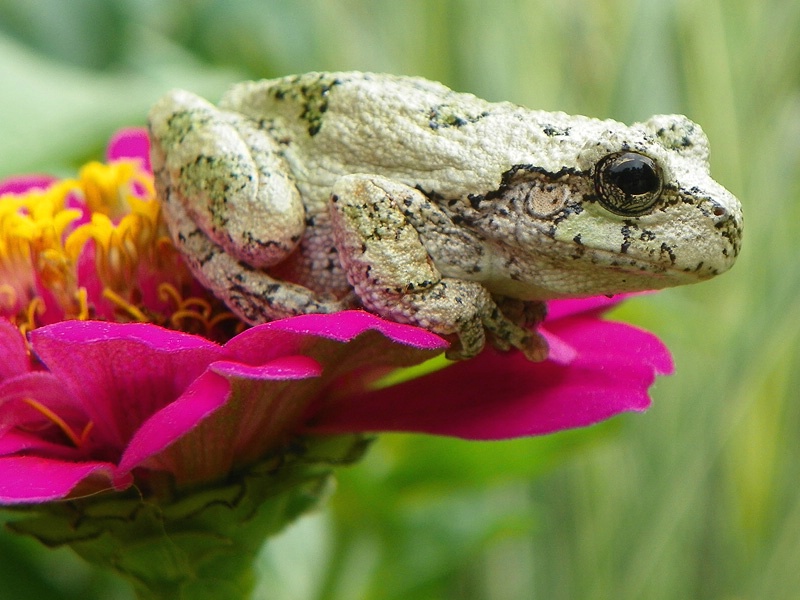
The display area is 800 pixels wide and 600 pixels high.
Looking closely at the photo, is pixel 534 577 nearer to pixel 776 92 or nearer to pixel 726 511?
pixel 726 511

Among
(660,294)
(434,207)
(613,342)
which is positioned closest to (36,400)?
(434,207)

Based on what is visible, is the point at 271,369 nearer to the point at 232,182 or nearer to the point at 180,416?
the point at 180,416

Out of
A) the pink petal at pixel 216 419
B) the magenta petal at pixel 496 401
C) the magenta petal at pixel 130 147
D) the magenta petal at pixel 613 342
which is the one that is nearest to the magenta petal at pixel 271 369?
the pink petal at pixel 216 419

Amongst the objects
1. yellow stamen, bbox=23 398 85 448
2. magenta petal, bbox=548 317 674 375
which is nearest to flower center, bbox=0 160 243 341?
yellow stamen, bbox=23 398 85 448

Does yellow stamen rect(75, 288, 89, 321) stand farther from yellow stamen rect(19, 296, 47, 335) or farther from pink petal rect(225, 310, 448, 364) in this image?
pink petal rect(225, 310, 448, 364)

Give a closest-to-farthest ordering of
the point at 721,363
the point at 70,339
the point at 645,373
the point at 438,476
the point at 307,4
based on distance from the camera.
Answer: the point at 70,339
the point at 645,373
the point at 438,476
the point at 721,363
the point at 307,4

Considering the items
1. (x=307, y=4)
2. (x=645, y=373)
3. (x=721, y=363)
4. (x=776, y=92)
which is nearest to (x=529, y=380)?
(x=645, y=373)

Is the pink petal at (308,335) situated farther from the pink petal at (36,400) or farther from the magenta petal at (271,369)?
the pink petal at (36,400)

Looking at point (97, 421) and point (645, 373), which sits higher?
point (645, 373)
